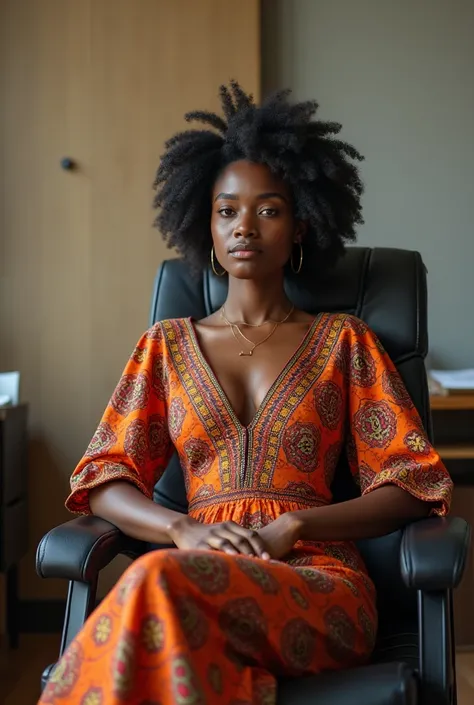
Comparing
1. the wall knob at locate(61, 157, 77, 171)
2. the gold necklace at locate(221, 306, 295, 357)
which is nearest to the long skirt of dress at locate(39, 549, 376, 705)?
the gold necklace at locate(221, 306, 295, 357)

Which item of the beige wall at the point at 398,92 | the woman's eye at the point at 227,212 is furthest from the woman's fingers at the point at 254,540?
the beige wall at the point at 398,92

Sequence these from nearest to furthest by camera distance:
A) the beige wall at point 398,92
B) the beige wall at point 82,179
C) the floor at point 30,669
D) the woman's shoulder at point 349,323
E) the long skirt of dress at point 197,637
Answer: the long skirt of dress at point 197,637
the woman's shoulder at point 349,323
the floor at point 30,669
the beige wall at point 82,179
the beige wall at point 398,92

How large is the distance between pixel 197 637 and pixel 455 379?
60.5 inches

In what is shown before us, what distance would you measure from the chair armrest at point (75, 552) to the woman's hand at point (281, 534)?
25cm

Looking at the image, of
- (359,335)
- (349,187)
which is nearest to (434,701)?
(359,335)

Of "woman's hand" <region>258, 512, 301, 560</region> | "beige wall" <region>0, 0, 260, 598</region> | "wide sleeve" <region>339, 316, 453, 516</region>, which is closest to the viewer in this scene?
"woman's hand" <region>258, 512, 301, 560</region>

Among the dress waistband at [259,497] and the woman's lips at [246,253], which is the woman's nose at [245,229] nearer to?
the woman's lips at [246,253]

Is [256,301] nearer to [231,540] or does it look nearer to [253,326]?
[253,326]

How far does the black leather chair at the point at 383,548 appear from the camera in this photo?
1078 millimetres

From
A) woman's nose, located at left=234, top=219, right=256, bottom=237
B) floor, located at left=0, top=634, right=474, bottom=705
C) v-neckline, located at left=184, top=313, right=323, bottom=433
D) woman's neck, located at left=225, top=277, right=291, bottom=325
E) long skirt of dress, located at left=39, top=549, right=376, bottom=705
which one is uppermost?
woman's nose, located at left=234, top=219, right=256, bottom=237

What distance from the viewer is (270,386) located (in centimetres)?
159

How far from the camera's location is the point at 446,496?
4.59 feet

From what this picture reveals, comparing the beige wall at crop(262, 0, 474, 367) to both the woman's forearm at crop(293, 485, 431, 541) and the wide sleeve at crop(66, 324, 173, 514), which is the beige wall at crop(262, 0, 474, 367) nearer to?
the wide sleeve at crop(66, 324, 173, 514)

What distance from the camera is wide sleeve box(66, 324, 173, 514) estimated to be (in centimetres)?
150
